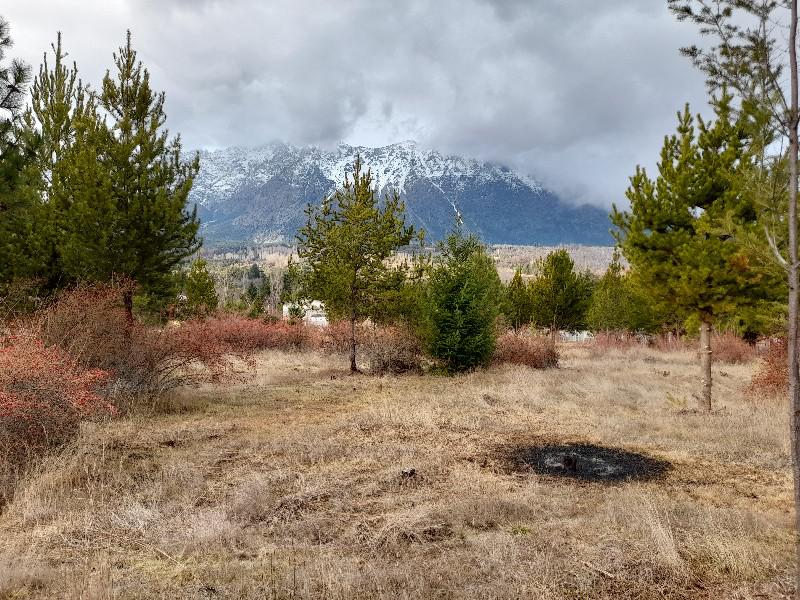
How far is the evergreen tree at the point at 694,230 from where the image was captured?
1243 cm

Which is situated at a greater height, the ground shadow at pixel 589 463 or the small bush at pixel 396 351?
the small bush at pixel 396 351

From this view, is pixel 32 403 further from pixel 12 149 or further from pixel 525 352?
pixel 525 352

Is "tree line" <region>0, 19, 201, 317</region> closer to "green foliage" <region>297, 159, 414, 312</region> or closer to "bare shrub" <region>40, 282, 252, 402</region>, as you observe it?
"bare shrub" <region>40, 282, 252, 402</region>

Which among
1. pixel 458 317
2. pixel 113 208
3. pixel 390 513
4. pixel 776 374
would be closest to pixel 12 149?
pixel 113 208

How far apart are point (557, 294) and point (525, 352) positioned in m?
12.4

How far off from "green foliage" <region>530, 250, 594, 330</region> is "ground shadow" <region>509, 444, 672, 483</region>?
25.4m

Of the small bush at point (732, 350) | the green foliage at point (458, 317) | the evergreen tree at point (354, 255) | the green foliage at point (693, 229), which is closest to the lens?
the green foliage at point (693, 229)

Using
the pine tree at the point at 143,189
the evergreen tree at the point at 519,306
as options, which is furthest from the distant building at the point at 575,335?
the pine tree at the point at 143,189

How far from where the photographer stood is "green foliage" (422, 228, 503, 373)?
63.9ft

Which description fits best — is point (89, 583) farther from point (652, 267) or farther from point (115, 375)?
point (652, 267)

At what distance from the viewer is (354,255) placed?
65.8 feet

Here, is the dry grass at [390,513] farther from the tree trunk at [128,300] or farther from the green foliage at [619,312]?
the green foliage at [619,312]

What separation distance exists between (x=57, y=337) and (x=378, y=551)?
27.1ft

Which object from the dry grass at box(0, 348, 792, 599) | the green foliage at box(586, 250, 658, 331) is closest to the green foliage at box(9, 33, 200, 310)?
the dry grass at box(0, 348, 792, 599)
